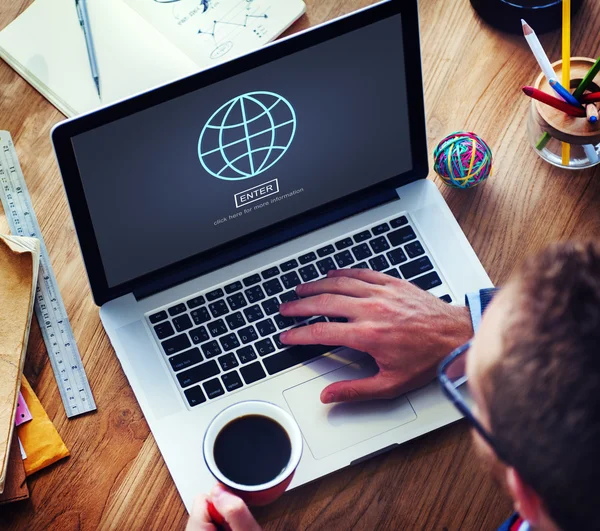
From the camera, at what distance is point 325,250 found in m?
1.09

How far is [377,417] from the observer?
39.4 inches

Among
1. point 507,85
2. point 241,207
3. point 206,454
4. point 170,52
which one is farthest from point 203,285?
point 507,85

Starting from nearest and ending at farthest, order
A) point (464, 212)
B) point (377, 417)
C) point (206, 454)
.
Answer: point (206, 454)
point (377, 417)
point (464, 212)

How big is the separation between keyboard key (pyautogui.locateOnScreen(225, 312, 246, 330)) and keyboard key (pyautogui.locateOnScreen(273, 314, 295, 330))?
0.15 feet

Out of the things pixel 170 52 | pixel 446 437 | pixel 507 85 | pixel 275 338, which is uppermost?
pixel 170 52

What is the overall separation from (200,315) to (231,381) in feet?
0.33

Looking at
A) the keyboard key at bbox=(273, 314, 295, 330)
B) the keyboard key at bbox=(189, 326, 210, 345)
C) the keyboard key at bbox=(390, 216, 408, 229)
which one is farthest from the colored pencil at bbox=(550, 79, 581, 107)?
the keyboard key at bbox=(189, 326, 210, 345)

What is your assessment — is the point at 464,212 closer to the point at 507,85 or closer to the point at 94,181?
the point at 507,85

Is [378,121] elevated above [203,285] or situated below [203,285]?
above

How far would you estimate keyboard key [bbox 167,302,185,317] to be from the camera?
3.43 feet

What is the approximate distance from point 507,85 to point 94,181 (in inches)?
25.6

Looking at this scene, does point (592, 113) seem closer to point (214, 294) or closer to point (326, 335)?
point (326, 335)

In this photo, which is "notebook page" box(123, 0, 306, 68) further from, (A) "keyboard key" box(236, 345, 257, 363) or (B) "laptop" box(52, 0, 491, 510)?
(A) "keyboard key" box(236, 345, 257, 363)

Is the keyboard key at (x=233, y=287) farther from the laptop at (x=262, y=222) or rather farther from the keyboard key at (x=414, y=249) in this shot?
the keyboard key at (x=414, y=249)
